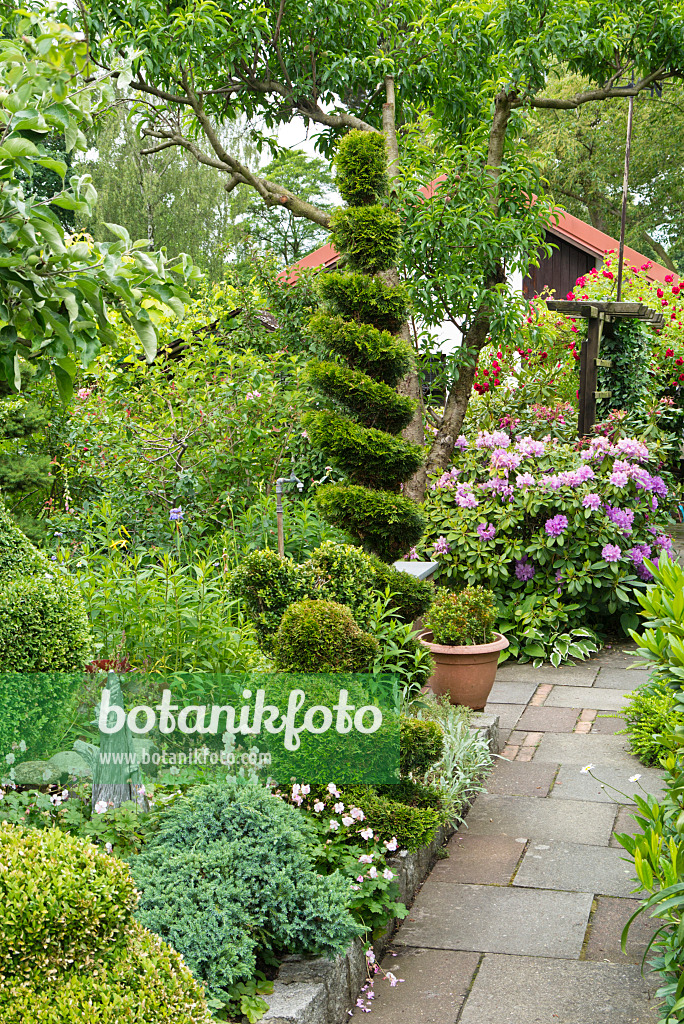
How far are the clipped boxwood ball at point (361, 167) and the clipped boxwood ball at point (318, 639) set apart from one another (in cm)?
259

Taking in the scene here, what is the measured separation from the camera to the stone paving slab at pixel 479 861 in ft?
12.4

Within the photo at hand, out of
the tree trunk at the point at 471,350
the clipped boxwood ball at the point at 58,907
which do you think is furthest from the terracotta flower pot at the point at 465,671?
the clipped boxwood ball at the point at 58,907

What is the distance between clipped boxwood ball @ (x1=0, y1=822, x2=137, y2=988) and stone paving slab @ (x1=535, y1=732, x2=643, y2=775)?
3514mm

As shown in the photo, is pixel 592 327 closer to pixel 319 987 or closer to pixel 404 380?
pixel 404 380

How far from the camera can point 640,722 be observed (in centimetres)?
495

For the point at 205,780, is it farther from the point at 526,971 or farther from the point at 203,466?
the point at 203,466

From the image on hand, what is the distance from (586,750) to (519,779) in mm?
568

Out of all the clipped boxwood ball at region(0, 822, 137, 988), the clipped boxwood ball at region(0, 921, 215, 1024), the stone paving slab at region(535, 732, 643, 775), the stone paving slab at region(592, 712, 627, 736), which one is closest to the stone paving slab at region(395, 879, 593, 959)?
the stone paving slab at region(535, 732, 643, 775)

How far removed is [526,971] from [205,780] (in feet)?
4.13

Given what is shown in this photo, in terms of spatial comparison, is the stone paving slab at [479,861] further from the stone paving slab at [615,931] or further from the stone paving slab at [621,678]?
the stone paving slab at [621,678]

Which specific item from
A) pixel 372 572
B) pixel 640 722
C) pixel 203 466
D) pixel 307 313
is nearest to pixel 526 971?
pixel 372 572

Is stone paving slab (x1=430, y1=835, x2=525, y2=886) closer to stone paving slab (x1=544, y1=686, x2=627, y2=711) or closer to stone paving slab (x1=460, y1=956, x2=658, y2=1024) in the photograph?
stone paving slab (x1=460, y1=956, x2=658, y2=1024)

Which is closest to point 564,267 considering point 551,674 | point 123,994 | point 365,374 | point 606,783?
point 551,674

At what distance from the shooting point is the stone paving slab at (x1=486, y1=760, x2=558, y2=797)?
181 inches
